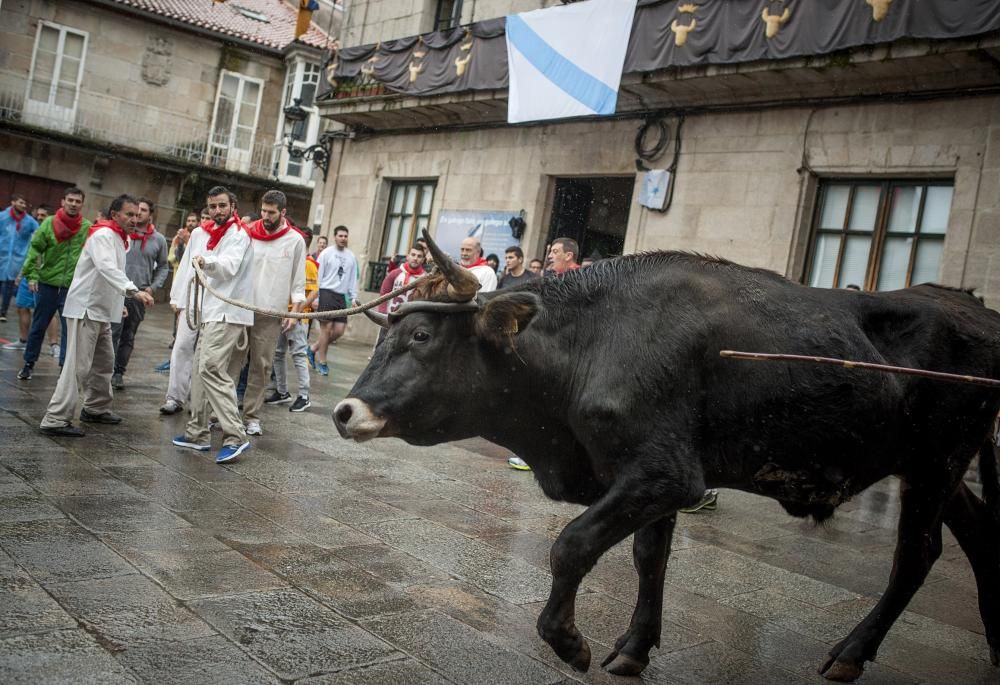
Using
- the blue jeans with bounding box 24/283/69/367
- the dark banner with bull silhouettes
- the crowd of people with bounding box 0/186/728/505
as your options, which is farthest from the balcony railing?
the crowd of people with bounding box 0/186/728/505

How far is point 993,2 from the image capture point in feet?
29.7

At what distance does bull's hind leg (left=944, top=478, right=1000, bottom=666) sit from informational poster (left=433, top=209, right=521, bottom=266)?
469 inches

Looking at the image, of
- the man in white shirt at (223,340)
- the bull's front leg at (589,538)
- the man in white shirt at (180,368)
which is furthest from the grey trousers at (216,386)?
the bull's front leg at (589,538)

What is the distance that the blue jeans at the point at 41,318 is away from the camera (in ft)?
29.8

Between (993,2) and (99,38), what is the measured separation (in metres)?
27.0

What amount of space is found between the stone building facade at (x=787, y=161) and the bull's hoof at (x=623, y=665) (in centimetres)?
836

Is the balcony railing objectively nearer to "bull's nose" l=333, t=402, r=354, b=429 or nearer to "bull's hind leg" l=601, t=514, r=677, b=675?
"bull's nose" l=333, t=402, r=354, b=429

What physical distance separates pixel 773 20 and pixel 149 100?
24.0m

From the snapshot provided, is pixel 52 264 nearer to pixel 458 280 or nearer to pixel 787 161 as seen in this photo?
pixel 458 280

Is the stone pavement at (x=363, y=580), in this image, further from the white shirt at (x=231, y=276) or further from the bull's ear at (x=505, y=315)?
the bull's ear at (x=505, y=315)

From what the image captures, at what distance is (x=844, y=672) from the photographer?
369 cm

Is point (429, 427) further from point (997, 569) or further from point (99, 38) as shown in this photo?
point (99, 38)

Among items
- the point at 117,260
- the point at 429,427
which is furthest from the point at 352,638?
the point at 117,260

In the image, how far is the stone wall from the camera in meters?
10.4
